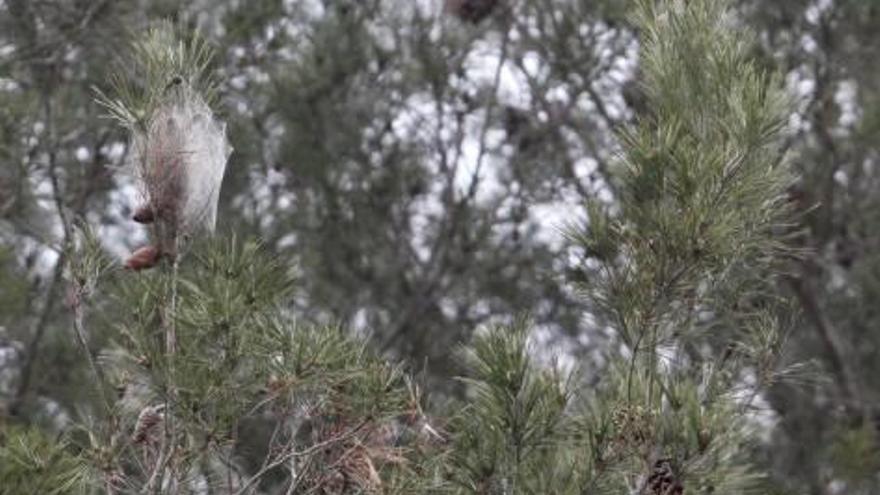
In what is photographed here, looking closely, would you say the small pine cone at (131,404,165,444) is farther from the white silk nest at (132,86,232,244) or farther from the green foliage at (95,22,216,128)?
the green foliage at (95,22,216,128)

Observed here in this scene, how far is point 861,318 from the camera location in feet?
22.0

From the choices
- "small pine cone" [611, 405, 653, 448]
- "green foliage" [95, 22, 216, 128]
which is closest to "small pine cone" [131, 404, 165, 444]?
"green foliage" [95, 22, 216, 128]

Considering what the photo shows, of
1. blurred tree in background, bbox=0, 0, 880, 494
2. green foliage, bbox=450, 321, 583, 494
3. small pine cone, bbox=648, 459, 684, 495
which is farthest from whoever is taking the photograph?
blurred tree in background, bbox=0, 0, 880, 494

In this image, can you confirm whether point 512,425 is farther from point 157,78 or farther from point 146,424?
point 157,78

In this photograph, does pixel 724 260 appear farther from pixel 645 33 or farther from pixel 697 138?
pixel 645 33

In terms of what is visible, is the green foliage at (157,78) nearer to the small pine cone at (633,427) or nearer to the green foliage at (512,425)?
the green foliage at (512,425)

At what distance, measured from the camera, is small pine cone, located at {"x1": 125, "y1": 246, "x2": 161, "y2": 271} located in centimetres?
247

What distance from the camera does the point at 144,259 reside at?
247cm

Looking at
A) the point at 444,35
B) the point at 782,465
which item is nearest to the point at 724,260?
the point at 782,465

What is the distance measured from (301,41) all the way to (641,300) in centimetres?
386

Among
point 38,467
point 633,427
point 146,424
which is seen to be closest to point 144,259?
point 146,424

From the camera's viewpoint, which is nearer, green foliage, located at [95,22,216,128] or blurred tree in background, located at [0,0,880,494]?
green foliage, located at [95,22,216,128]

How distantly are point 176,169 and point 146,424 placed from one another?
347 mm

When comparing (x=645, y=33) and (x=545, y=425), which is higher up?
(x=645, y=33)
